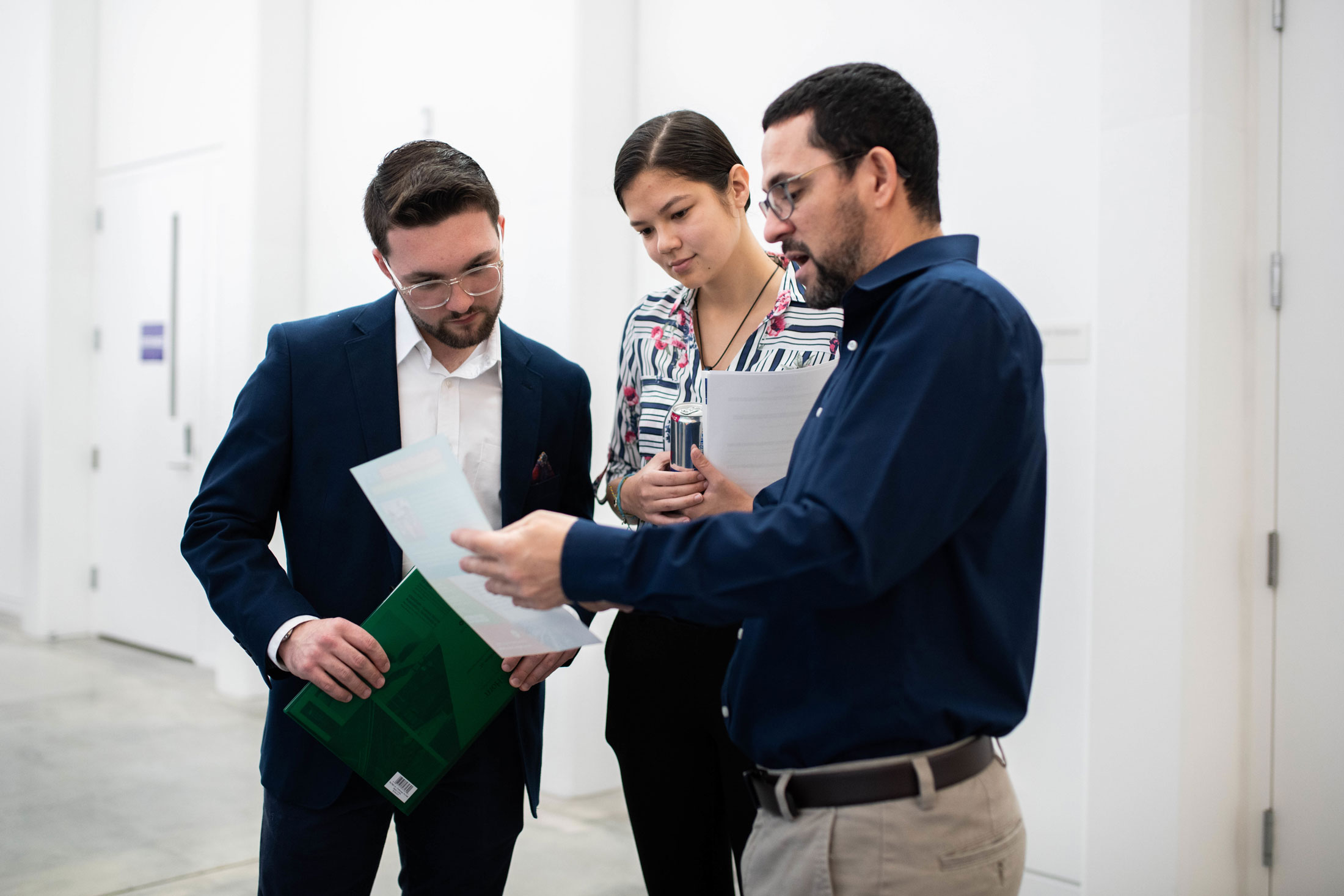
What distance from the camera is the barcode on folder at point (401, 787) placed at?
151 centimetres

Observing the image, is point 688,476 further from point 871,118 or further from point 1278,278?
point 1278,278

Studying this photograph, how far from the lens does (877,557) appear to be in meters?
1.04

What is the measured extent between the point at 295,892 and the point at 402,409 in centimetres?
74

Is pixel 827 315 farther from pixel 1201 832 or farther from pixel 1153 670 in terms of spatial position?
pixel 1201 832

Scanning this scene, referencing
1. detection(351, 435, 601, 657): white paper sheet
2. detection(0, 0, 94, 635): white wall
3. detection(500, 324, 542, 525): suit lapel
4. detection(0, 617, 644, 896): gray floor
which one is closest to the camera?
detection(351, 435, 601, 657): white paper sheet

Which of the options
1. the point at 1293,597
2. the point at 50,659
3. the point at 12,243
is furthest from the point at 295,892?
the point at 12,243

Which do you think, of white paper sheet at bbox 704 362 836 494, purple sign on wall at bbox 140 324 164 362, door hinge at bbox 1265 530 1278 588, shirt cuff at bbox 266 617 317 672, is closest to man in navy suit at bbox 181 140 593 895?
shirt cuff at bbox 266 617 317 672

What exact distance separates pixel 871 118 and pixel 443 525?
2.26 feet

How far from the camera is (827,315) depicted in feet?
5.79

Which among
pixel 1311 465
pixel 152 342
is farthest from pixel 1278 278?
pixel 152 342

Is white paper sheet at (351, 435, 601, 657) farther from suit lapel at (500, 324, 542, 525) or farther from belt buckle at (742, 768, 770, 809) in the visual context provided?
suit lapel at (500, 324, 542, 525)

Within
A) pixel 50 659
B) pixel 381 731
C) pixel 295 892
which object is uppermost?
pixel 381 731

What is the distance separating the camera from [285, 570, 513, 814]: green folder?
146 cm

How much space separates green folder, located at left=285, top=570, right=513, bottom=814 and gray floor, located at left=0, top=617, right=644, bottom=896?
1754 mm
